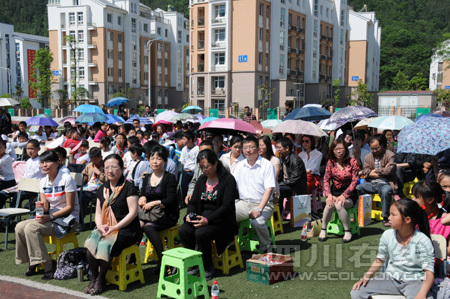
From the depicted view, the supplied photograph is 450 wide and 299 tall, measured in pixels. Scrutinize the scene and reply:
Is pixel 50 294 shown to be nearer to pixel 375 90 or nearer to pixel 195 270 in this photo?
pixel 195 270

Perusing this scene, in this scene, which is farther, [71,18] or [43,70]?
[71,18]

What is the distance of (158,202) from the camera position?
5797 mm

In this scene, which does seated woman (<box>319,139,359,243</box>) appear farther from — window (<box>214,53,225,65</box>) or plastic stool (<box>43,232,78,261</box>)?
window (<box>214,53,225,65</box>)

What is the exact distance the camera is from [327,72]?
61.6 m

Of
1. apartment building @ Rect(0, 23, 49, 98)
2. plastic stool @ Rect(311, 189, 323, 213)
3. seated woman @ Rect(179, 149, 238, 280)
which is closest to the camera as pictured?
seated woman @ Rect(179, 149, 238, 280)

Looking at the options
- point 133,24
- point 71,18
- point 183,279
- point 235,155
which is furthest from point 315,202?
point 133,24

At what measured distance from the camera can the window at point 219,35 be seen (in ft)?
160

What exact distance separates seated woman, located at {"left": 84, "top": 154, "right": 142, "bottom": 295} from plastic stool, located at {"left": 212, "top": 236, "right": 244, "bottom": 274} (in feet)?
3.43

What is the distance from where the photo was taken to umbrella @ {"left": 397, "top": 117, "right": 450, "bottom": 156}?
6.16 m

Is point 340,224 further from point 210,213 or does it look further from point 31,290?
point 31,290

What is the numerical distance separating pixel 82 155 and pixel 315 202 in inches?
212

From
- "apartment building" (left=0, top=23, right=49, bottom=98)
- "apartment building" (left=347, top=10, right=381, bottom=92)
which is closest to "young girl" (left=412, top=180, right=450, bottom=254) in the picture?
"apartment building" (left=347, top=10, right=381, bottom=92)

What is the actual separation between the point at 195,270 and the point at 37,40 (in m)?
85.1

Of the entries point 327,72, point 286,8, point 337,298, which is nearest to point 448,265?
point 337,298
